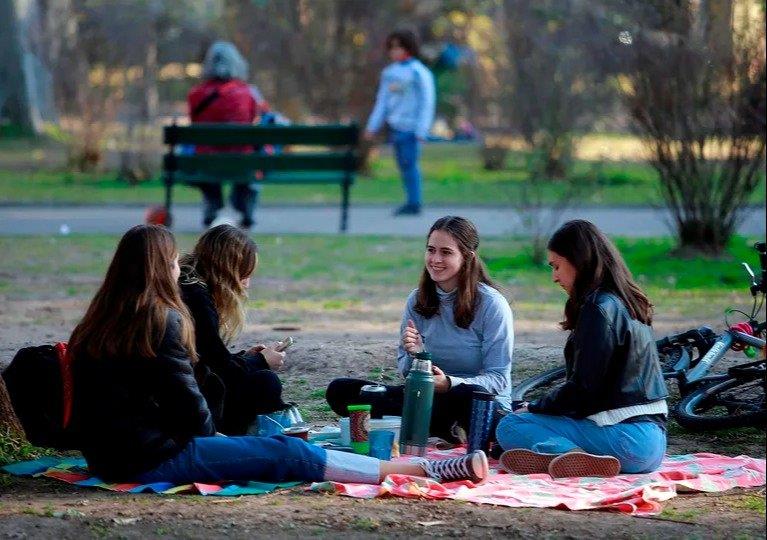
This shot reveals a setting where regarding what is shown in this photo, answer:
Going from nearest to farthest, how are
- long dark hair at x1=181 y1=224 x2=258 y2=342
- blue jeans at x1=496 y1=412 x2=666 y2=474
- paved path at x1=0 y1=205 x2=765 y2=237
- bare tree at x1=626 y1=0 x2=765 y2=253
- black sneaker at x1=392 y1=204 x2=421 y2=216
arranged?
blue jeans at x1=496 y1=412 x2=666 y2=474 → long dark hair at x1=181 y1=224 x2=258 y2=342 → bare tree at x1=626 y1=0 x2=765 y2=253 → paved path at x1=0 y1=205 x2=765 y2=237 → black sneaker at x1=392 y1=204 x2=421 y2=216

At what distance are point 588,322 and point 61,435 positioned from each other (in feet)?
6.62

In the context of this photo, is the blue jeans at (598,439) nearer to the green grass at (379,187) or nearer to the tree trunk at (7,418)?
the tree trunk at (7,418)

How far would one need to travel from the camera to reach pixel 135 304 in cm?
518

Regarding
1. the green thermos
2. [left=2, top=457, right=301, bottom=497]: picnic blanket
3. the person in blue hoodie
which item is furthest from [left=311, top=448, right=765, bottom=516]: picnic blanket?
the person in blue hoodie

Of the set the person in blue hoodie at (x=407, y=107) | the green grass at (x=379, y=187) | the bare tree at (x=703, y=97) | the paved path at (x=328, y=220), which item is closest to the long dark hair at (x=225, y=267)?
the bare tree at (x=703, y=97)

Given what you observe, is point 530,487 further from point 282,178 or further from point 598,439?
point 282,178

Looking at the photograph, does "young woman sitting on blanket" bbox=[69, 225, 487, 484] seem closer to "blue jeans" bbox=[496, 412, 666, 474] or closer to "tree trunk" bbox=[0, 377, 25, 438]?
"blue jeans" bbox=[496, 412, 666, 474]

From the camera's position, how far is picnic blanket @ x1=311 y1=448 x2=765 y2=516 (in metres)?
5.13

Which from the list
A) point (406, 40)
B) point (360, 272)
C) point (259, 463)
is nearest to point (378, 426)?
point (259, 463)

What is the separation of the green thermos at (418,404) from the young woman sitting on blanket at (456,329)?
0.60 feet

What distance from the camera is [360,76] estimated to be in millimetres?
22281

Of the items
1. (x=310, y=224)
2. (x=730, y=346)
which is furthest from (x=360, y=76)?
(x=730, y=346)

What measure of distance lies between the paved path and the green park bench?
548mm

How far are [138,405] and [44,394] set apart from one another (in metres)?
0.45
